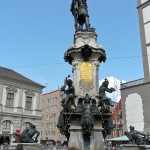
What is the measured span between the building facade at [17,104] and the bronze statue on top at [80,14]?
79.3ft

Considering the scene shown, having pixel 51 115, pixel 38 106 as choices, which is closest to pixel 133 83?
pixel 38 106

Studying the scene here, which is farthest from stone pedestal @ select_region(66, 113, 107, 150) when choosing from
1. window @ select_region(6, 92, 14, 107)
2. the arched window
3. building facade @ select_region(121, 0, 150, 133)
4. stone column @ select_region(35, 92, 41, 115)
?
stone column @ select_region(35, 92, 41, 115)

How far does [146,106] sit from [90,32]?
20385 mm

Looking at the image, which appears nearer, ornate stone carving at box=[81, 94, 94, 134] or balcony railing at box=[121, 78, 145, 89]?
ornate stone carving at box=[81, 94, 94, 134]

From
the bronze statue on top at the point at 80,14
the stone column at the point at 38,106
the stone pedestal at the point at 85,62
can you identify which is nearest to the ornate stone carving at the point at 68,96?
the stone pedestal at the point at 85,62

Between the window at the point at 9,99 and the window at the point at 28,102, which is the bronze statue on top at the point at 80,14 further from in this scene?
the window at the point at 28,102

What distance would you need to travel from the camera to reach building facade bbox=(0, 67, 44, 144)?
34.1 metres

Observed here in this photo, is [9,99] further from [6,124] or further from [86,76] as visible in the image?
[86,76]

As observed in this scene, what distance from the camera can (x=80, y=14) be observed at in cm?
1152

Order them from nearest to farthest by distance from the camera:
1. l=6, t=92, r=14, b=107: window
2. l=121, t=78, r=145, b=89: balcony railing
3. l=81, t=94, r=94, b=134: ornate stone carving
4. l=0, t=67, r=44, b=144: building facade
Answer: l=81, t=94, r=94, b=134: ornate stone carving
l=121, t=78, r=145, b=89: balcony railing
l=0, t=67, r=44, b=144: building facade
l=6, t=92, r=14, b=107: window

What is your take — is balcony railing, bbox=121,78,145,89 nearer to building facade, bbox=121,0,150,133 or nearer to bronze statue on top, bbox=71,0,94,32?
building facade, bbox=121,0,150,133

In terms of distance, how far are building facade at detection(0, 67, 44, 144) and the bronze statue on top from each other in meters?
24.2

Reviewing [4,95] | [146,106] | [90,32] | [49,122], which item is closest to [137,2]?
[146,106]

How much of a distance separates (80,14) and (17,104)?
2705 centimetres
